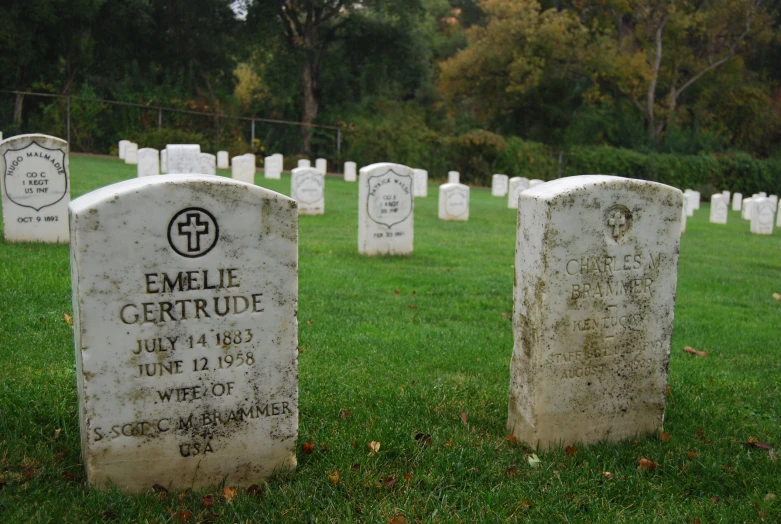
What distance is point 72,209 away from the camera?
3076 millimetres

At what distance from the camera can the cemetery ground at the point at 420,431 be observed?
3.21 m

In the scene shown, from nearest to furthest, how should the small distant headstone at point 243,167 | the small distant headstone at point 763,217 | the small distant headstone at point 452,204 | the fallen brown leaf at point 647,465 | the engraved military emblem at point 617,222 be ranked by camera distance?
the fallen brown leaf at point 647,465
the engraved military emblem at point 617,222
the small distant headstone at point 452,204
the small distant headstone at point 763,217
the small distant headstone at point 243,167

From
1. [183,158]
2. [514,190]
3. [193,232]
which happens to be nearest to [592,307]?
[193,232]

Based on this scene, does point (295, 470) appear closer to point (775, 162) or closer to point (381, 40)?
point (381, 40)

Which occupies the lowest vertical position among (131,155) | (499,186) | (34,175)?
(34,175)

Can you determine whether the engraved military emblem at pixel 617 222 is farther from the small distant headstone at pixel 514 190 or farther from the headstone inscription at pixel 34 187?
the small distant headstone at pixel 514 190

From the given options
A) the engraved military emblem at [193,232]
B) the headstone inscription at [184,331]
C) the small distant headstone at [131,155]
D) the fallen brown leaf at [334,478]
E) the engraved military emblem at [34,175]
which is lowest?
the fallen brown leaf at [334,478]

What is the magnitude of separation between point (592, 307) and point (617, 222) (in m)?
0.48

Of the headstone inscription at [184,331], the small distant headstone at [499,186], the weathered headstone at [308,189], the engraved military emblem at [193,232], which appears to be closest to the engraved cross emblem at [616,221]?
the headstone inscription at [184,331]

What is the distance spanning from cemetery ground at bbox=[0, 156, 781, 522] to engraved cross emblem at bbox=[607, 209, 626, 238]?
119cm

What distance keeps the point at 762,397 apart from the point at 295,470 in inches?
132

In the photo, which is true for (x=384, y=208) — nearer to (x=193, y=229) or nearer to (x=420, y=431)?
(x=420, y=431)

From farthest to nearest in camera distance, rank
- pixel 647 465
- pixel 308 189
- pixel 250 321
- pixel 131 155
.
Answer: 1. pixel 131 155
2. pixel 308 189
3. pixel 647 465
4. pixel 250 321

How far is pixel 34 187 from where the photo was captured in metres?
8.80
